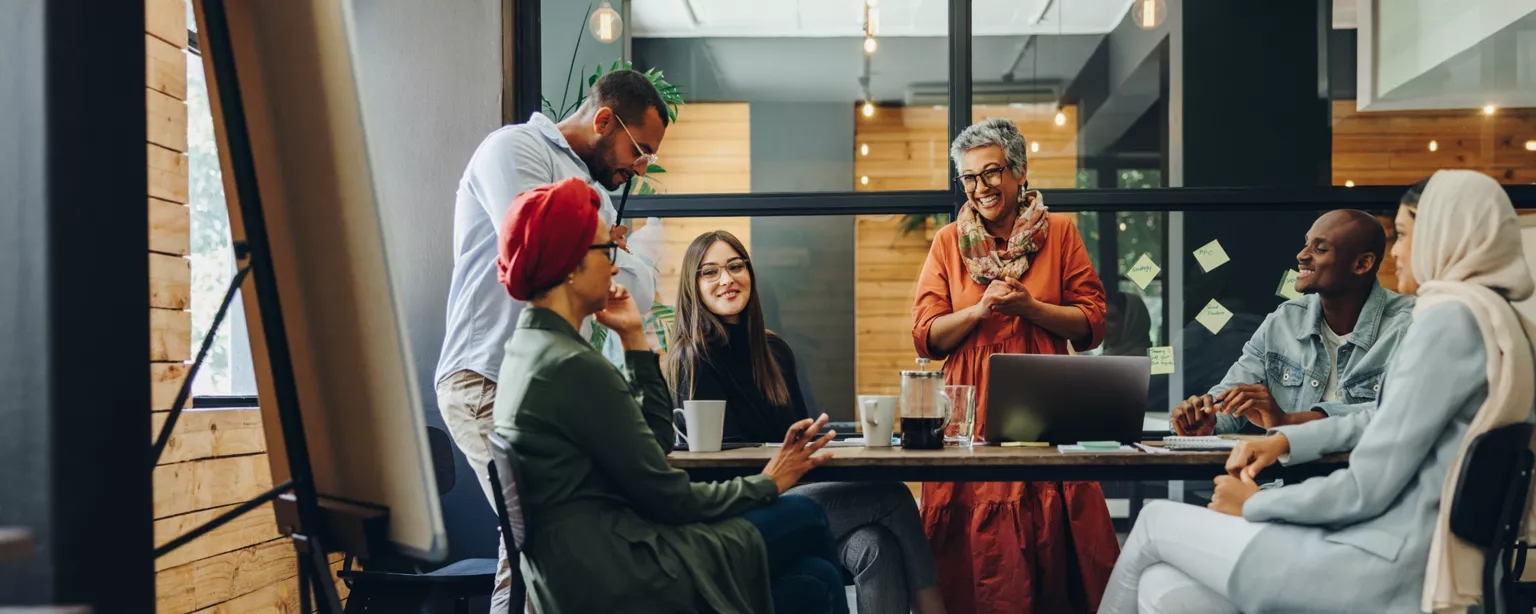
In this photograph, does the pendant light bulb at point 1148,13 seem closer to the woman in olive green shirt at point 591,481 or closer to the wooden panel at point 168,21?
the woman in olive green shirt at point 591,481

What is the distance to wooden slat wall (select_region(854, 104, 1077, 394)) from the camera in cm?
409

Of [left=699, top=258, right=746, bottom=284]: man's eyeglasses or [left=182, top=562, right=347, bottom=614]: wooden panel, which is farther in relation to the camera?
[left=699, top=258, right=746, bottom=284]: man's eyeglasses

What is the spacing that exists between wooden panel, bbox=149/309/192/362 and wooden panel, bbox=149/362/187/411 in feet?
0.05

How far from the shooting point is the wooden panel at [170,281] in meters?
2.63

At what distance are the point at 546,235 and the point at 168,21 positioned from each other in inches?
62.5

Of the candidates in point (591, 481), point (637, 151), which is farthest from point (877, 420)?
point (637, 151)

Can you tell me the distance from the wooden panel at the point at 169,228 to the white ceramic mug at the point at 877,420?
1.73 m

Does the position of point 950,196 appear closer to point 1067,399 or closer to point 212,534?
point 1067,399

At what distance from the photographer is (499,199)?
2.39 m

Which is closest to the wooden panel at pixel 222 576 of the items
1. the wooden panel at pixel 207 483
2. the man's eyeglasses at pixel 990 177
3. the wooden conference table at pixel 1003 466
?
the wooden panel at pixel 207 483

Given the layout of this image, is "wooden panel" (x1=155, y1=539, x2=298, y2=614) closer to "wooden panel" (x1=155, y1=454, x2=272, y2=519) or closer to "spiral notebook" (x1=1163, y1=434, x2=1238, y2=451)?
"wooden panel" (x1=155, y1=454, x2=272, y2=519)

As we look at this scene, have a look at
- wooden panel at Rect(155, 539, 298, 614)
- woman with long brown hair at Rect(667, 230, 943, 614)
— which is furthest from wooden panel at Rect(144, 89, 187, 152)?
woman with long brown hair at Rect(667, 230, 943, 614)

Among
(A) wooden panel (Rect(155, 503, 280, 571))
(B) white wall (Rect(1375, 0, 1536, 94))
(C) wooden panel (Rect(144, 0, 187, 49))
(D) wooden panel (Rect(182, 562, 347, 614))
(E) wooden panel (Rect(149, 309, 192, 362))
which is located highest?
(B) white wall (Rect(1375, 0, 1536, 94))

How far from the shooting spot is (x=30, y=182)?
70 cm
